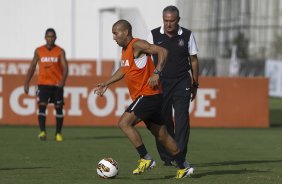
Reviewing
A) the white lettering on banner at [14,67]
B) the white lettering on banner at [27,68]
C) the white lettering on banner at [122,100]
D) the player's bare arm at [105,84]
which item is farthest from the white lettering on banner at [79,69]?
the player's bare arm at [105,84]

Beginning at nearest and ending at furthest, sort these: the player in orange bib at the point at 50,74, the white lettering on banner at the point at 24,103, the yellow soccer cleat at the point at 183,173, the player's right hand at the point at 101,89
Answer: the player's right hand at the point at 101,89, the yellow soccer cleat at the point at 183,173, the player in orange bib at the point at 50,74, the white lettering on banner at the point at 24,103

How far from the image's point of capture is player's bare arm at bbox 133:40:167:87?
12.6m

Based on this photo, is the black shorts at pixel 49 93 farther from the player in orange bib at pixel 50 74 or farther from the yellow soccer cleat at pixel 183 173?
the yellow soccer cleat at pixel 183 173

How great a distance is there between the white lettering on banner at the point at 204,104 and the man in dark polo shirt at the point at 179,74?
37.3 ft

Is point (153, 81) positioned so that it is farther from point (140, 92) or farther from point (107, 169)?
point (107, 169)

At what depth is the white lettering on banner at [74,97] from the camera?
2569 cm

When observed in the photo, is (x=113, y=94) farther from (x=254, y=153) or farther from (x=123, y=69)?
(x=123, y=69)

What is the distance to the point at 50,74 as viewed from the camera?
20.3 m

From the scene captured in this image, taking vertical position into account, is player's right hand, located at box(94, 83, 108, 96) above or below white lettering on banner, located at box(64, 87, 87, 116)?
above

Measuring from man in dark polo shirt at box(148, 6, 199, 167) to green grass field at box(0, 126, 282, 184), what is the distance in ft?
2.27

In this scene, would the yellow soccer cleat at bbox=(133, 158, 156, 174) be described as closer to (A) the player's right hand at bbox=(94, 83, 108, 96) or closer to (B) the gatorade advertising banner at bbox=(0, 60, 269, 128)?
(A) the player's right hand at bbox=(94, 83, 108, 96)

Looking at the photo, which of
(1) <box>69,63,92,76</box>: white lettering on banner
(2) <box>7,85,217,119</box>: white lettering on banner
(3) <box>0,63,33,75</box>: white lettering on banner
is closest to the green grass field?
(2) <box>7,85,217,119</box>: white lettering on banner

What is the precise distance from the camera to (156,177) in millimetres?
13266

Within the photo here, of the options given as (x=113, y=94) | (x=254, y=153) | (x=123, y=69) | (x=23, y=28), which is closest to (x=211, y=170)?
(x=123, y=69)
